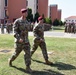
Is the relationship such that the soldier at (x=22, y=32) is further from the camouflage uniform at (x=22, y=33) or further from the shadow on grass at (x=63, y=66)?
the shadow on grass at (x=63, y=66)

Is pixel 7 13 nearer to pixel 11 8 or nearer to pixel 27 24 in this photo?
pixel 11 8

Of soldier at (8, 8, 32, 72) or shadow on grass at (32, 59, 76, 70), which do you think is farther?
shadow on grass at (32, 59, 76, 70)

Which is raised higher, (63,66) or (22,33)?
(22,33)

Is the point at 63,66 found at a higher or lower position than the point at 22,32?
lower

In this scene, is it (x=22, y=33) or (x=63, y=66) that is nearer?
(x=22, y=33)

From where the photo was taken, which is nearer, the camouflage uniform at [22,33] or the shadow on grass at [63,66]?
the camouflage uniform at [22,33]

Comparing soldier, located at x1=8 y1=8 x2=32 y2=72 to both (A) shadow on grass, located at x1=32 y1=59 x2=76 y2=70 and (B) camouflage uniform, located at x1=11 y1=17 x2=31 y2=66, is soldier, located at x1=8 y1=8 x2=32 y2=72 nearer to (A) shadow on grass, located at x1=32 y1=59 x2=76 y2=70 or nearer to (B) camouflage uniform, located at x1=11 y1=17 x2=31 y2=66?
(B) camouflage uniform, located at x1=11 y1=17 x2=31 y2=66

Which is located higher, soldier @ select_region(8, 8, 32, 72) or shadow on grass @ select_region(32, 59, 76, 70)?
soldier @ select_region(8, 8, 32, 72)

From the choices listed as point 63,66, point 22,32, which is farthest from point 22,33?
point 63,66

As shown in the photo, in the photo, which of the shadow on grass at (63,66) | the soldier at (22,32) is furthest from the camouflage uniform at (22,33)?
the shadow on grass at (63,66)

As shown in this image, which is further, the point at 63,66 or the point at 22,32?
the point at 63,66

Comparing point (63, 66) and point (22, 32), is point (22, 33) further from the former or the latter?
point (63, 66)

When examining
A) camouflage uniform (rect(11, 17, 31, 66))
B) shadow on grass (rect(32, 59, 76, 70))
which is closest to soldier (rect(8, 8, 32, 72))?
camouflage uniform (rect(11, 17, 31, 66))

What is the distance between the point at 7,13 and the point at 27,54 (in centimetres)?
6406
